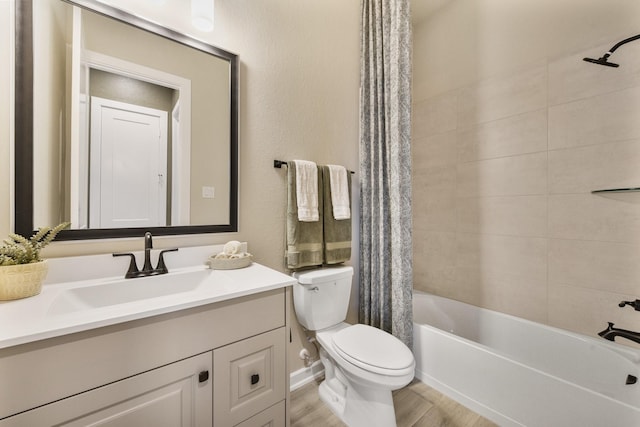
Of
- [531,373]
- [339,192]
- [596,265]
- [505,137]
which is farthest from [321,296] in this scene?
[505,137]

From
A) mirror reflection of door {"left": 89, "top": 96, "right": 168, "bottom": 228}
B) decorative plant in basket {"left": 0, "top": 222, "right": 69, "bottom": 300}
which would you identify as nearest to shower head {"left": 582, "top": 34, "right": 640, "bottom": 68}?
mirror reflection of door {"left": 89, "top": 96, "right": 168, "bottom": 228}

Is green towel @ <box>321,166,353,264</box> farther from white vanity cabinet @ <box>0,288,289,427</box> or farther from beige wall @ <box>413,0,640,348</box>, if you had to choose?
beige wall @ <box>413,0,640,348</box>

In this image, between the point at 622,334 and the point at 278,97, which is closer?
the point at 622,334

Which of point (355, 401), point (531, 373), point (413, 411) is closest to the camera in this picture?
point (531, 373)

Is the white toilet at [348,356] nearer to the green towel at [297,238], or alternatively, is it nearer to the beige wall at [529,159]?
the green towel at [297,238]

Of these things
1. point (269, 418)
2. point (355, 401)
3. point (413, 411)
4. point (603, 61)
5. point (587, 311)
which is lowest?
point (413, 411)

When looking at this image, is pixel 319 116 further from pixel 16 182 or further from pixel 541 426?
pixel 541 426

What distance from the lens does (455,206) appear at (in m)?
2.09

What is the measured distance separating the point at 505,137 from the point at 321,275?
1.60 metres

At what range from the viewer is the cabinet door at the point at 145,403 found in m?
0.64

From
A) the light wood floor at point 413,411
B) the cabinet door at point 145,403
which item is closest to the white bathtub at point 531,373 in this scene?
the light wood floor at point 413,411

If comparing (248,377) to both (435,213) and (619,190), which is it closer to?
(435,213)

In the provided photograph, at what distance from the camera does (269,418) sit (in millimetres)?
1006

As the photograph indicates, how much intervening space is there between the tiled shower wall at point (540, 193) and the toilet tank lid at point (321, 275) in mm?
1064
